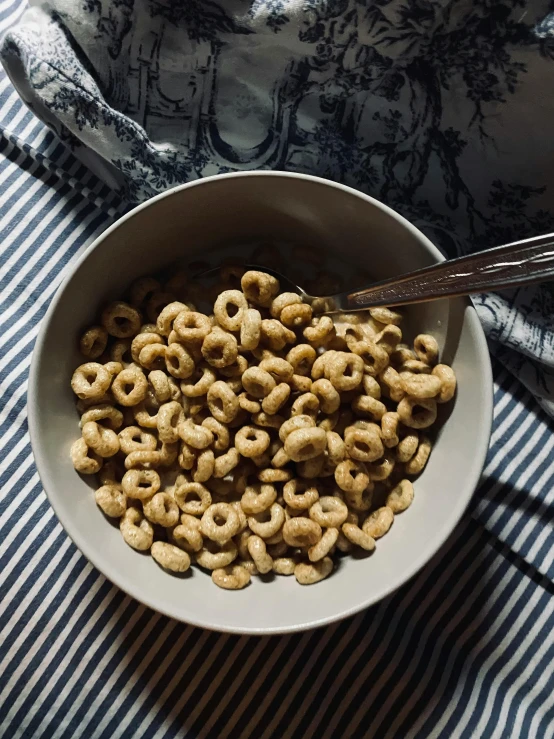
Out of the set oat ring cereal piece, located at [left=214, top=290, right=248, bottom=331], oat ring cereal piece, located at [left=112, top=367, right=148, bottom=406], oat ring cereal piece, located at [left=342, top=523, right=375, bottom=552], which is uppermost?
oat ring cereal piece, located at [left=214, top=290, right=248, bottom=331]

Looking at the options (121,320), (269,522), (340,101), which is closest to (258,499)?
(269,522)

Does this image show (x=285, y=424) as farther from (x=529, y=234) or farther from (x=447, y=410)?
(x=529, y=234)

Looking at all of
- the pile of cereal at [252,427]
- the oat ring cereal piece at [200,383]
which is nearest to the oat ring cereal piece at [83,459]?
the pile of cereal at [252,427]

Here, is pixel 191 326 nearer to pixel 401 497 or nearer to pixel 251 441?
pixel 251 441

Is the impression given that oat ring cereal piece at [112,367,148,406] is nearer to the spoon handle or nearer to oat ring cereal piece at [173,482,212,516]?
oat ring cereal piece at [173,482,212,516]

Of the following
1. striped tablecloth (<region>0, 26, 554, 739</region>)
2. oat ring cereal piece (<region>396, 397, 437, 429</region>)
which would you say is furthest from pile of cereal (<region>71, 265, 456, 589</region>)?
striped tablecloth (<region>0, 26, 554, 739</region>)

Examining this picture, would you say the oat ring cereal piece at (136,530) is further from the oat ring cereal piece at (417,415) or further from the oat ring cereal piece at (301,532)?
the oat ring cereal piece at (417,415)

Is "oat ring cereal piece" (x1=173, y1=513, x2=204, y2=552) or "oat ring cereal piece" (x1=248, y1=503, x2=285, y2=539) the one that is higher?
"oat ring cereal piece" (x1=248, y1=503, x2=285, y2=539)
